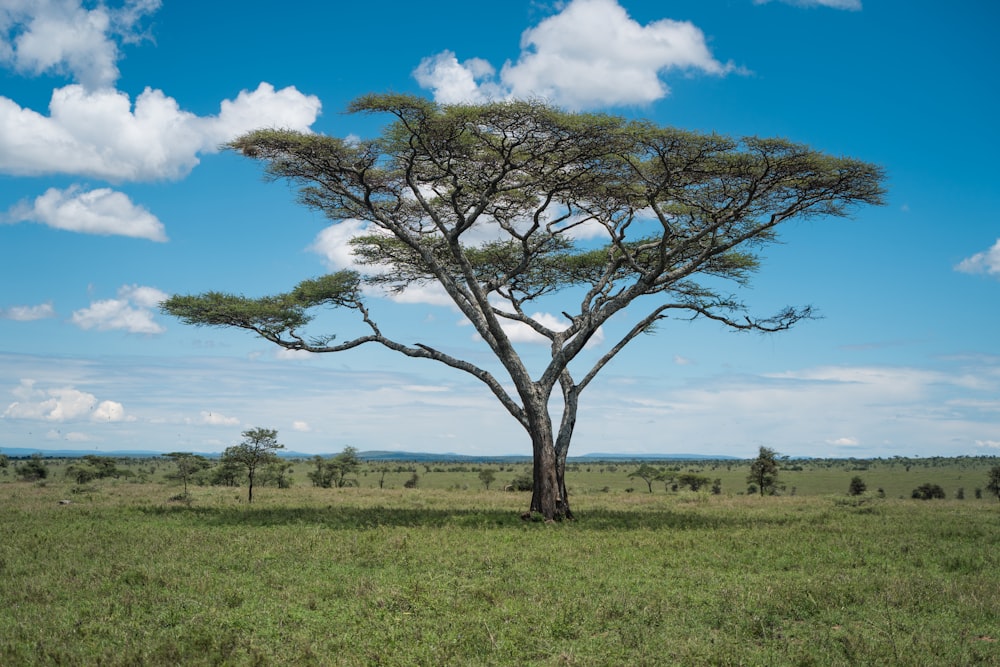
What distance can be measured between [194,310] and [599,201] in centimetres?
1416

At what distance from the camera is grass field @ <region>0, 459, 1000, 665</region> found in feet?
28.9

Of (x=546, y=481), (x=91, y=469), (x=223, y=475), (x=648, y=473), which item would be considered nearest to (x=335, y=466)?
(x=223, y=475)

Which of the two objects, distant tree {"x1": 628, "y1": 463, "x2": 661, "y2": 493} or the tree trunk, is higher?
the tree trunk

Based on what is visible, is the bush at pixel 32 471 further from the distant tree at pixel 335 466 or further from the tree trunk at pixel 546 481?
the tree trunk at pixel 546 481

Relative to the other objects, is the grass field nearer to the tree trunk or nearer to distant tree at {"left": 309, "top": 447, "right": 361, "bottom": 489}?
the tree trunk

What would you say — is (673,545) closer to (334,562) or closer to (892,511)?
(334,562)

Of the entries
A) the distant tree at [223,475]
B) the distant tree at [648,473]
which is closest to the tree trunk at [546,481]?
the distant tree at [223,475]

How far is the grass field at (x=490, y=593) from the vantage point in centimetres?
882

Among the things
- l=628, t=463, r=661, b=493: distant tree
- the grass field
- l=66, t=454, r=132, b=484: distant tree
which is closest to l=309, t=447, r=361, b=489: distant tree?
l=66, t=454, r=132, b=484: distant tree

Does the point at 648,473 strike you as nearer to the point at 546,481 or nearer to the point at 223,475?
the point at 223,475

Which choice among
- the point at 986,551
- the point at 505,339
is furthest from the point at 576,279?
the point at 986,551

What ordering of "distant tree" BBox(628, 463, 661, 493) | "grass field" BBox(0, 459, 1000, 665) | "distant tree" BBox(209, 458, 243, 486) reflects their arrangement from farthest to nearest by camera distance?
"distant tree" BBox(628, 463, 661, 493) < "distant tree" BBox(209, 458, 243, 486) < "grass field" BBox(0, 459, 1000, 665)

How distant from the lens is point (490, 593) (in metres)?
11.3

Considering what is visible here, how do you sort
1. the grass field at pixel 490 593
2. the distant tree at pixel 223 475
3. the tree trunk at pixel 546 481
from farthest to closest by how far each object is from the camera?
the distant tree at pixel 223 475 → the tree trunk at pixel 546 481 → the grass field at pixel 490 593
